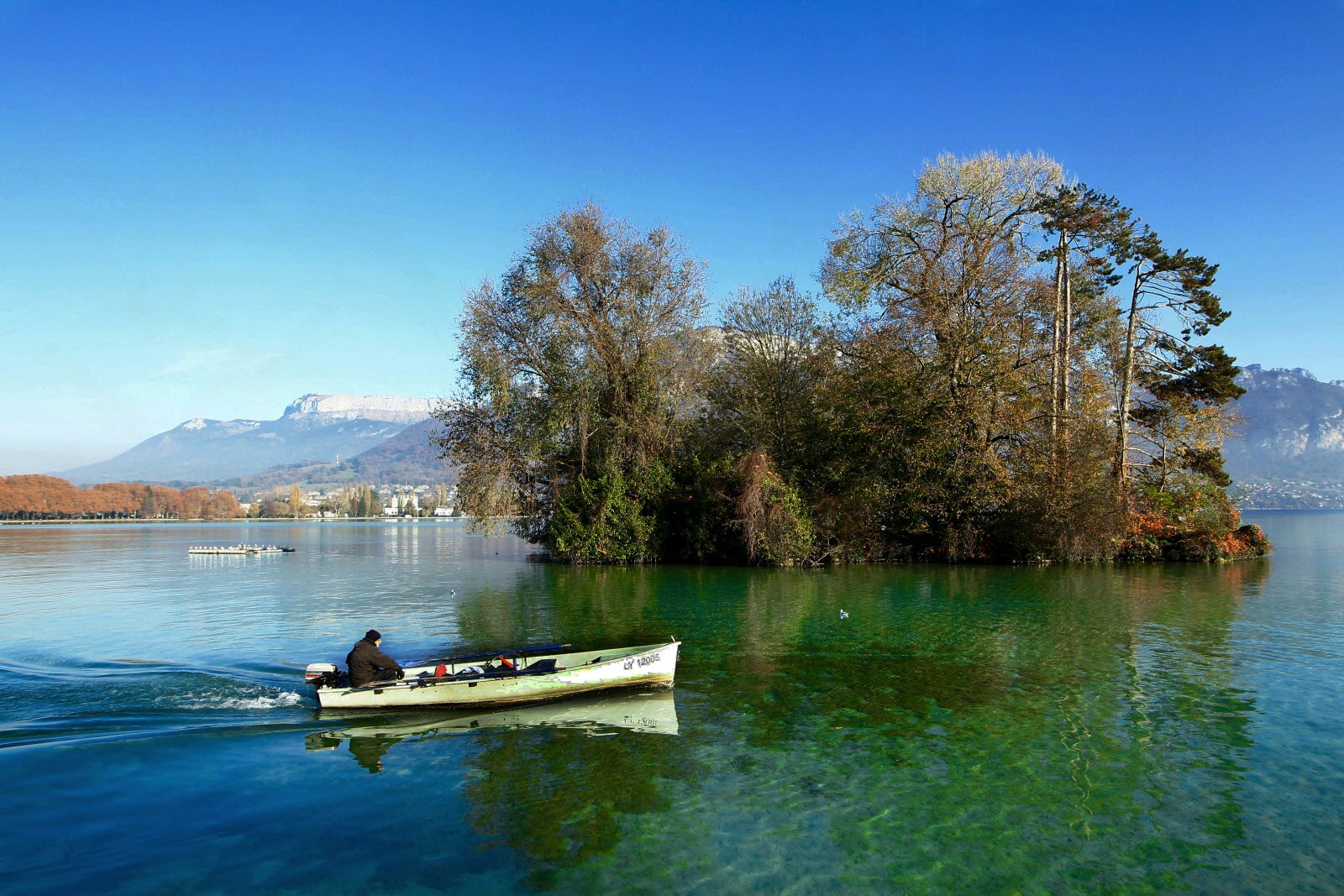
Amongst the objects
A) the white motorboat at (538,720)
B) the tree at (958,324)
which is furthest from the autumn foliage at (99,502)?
the white motorboat at (538,720)

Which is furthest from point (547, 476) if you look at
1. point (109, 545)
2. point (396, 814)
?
point (109, 545)

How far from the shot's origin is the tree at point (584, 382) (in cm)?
4231

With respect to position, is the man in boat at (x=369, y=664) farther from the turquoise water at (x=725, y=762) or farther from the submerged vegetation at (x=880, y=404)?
the submerged vegetation at (x=880, y=404)

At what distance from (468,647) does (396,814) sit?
10282mm

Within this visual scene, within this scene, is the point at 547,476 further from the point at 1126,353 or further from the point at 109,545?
the point at 109,545

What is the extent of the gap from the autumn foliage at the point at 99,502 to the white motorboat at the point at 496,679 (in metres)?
183

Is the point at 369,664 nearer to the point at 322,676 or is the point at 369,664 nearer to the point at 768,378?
the point at 322,676

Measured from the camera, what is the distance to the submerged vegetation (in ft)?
126

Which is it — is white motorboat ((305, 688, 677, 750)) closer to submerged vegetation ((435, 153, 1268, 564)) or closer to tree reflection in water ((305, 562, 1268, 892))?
tree reflection in water ((305, 562, 1268, 892))

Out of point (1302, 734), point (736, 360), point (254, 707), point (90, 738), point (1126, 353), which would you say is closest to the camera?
point (1302, 734)

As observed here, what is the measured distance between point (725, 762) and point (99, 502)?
8107 inches

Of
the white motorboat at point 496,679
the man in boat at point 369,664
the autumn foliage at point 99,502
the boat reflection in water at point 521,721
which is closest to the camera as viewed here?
the boat reflection in water at point 521,721

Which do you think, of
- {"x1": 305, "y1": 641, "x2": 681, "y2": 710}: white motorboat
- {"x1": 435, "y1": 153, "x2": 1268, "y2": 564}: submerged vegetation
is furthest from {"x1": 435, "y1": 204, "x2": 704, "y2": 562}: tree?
{"x1": 305, "y1": 641, "x2": 681, "y2": 710}: white motorboat

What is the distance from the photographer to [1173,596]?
1094 inches
